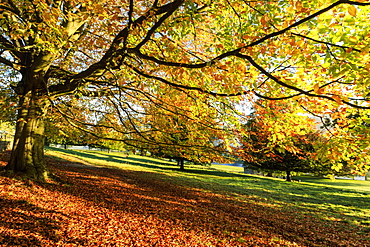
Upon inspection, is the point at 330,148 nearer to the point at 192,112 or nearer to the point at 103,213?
the point at 192,112

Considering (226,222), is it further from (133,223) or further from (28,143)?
(28,143)

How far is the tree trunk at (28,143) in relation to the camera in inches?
295

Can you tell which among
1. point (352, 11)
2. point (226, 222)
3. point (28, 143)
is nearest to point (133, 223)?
point (226, 222)

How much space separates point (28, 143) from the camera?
7.69 meters

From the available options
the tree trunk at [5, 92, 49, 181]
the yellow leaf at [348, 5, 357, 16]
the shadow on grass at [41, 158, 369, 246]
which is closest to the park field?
the shadow on grass at [41, 158, 369, 246]

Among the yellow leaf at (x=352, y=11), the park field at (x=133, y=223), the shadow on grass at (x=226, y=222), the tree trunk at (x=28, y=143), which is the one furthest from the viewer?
the tree trunk at (x=28, y=143)

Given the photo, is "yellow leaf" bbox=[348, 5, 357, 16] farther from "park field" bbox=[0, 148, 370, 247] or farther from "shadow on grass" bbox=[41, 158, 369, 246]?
"shadow on grass" bbox=[41, 158, 369, 246]

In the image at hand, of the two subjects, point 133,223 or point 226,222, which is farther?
point 226,222

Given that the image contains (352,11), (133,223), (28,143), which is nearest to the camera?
(352,11)

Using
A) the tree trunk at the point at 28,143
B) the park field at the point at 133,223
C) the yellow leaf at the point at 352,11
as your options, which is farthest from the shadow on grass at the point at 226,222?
the yellow leaf at the point at 352,11

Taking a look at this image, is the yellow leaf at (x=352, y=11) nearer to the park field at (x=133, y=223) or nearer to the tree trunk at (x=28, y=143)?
the park field at (x=133, y=223)

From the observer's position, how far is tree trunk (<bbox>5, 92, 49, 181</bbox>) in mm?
7504

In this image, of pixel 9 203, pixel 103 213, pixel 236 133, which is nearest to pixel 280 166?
pixel 236 133

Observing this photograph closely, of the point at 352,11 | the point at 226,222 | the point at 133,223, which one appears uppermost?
the point at 352,11
